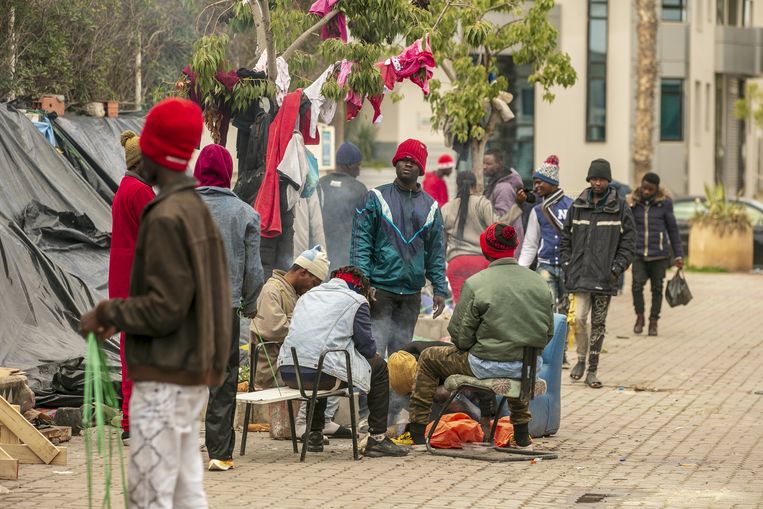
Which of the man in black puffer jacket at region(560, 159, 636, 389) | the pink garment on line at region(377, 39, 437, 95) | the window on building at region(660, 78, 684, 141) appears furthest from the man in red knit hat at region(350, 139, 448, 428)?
the window on building at region(660, 78, 684, 141)

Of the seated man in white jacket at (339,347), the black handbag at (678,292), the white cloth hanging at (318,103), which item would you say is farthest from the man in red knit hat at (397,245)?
the black handbag at (678,292)

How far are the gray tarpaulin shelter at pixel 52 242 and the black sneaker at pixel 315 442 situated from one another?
1.91 m

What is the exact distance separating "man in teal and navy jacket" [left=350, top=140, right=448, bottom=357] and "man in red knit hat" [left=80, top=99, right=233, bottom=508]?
4800 millimetres

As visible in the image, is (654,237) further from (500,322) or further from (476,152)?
(500,322)

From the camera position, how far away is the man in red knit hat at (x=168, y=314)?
511 cm

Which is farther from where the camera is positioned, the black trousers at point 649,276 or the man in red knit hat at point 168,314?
the black trousers at point 649,276

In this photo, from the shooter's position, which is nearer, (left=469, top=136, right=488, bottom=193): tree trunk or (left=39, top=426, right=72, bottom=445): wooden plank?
(left=39, top=426, right=72, bottom=445): wooden plank

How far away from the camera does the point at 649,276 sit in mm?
17516

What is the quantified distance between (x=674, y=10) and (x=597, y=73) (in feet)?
13.8

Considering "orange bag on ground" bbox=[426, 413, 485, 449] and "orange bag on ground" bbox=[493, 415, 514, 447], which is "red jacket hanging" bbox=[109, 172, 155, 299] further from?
"orange bag on ground" bbox=[493, 415, 514, 447]

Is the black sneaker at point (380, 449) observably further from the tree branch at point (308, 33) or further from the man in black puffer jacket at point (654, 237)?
the man in black puffer jacket at point (654, 237)

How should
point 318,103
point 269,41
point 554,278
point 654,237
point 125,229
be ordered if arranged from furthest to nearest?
point 654,237, point 554,278, point 318,103, point 269,41, point 125,229

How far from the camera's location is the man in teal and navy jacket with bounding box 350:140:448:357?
1009 cm

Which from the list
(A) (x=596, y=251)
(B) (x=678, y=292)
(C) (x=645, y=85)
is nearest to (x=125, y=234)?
(A) (x=596, y=251)
